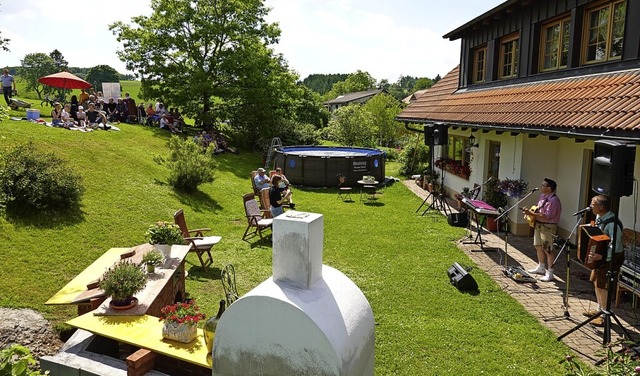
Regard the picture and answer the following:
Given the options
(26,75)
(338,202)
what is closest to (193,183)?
(338,202)

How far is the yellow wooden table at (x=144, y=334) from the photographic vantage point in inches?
185

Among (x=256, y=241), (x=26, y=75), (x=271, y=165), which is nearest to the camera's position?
(x=256, y=241)

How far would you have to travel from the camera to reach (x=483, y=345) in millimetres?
6023

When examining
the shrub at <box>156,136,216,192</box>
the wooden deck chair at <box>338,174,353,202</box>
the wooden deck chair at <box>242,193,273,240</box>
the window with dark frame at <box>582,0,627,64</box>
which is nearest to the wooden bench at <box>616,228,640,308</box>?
the window with dark frame at <box>582,0,627,64</box>

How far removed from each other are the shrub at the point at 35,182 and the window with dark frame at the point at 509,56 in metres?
11.5

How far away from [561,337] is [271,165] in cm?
1887

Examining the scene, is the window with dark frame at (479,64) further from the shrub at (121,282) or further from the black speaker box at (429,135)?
the shrub at (121,282)

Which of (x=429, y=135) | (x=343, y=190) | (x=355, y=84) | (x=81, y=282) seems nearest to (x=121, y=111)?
(x=343, y=190)

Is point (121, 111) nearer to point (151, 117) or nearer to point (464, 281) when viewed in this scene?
point (151, 117)

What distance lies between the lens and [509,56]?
44.5 ft

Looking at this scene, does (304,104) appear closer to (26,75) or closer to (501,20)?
(501,20)

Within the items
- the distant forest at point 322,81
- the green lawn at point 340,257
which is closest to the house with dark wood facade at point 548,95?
the green lawn at point 340,257

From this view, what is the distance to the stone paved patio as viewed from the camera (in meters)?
6.28

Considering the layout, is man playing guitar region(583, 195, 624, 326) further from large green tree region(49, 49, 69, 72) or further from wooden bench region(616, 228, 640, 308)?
large green tree region(49, 49, 69, 72)
